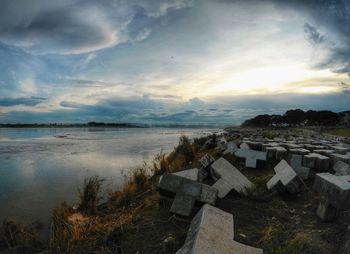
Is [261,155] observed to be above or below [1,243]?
above

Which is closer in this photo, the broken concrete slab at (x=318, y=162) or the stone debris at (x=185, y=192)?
the stone debris at (x=185, y=192)

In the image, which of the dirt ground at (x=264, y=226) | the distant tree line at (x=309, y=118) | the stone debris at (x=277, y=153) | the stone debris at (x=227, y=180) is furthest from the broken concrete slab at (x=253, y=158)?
the distant tree line at (x=309, y=118)

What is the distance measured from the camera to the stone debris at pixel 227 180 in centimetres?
480

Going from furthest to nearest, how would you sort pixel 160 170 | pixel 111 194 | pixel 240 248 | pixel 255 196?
pixel 160 170
pixel 111 194
pixel 255 196
pixel 240 248

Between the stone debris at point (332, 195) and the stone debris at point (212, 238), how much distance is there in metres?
1.30

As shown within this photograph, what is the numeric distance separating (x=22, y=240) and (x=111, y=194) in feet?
8.50

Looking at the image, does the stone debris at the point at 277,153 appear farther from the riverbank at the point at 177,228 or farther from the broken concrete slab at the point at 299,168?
the riverbank at the point at 177,228

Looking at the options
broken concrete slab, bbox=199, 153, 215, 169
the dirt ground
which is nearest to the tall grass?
the dirt ground

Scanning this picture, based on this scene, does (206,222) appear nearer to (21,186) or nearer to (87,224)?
(87,224)

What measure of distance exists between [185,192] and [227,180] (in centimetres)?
124

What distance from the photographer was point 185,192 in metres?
4.02

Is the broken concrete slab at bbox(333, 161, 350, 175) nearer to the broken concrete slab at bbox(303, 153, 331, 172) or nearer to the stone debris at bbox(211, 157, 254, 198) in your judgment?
the broken concrete slab at bbox(303, 153, 331, 172)

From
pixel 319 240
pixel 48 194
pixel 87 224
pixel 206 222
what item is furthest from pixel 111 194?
pixel 319 240

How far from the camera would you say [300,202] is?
438 centimetres
